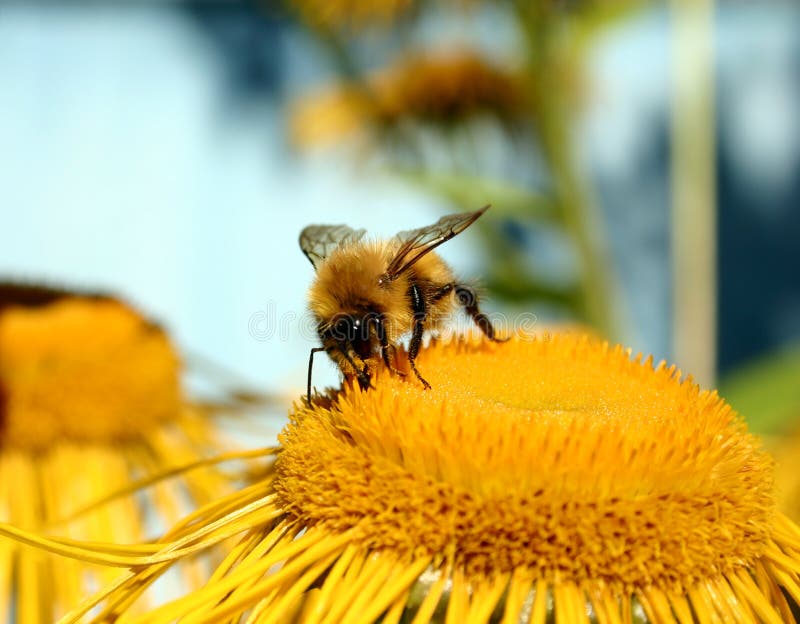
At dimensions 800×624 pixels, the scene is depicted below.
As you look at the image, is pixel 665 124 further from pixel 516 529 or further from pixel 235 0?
pixel 516 529

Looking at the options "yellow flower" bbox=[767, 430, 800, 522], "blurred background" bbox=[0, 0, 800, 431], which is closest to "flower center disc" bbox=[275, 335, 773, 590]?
"yellow flower" bbox=[767, 430, 800, 522]

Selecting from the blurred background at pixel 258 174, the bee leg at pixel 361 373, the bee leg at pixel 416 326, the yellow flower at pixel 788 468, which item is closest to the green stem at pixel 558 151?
the yellow flower at pixel 788 468

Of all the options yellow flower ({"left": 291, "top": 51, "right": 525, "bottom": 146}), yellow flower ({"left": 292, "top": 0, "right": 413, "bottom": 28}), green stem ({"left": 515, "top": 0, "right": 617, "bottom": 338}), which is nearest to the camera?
green stem ({"left": 515, "top": 0, "right": 617, "bottom": 338})

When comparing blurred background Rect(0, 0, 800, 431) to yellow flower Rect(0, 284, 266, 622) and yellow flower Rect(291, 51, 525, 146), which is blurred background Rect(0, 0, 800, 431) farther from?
yellow flower Rect(0, 284, 266, 622)

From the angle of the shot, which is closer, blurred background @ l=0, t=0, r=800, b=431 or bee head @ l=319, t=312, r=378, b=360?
bee head @ l=319, t=312, r=378, b=360

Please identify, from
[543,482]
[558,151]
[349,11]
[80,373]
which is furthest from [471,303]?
[349,11]

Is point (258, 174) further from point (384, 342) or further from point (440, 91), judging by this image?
point (384, 342)

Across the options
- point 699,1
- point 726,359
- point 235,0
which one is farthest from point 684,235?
point 235,0

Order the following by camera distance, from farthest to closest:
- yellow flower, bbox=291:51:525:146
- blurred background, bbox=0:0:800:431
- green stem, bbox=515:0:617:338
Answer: blurred background, bbox=0:0:800:431 → yellow flower, bbox=291:51:525:146 → green stem, bbox=515:0:617:338
